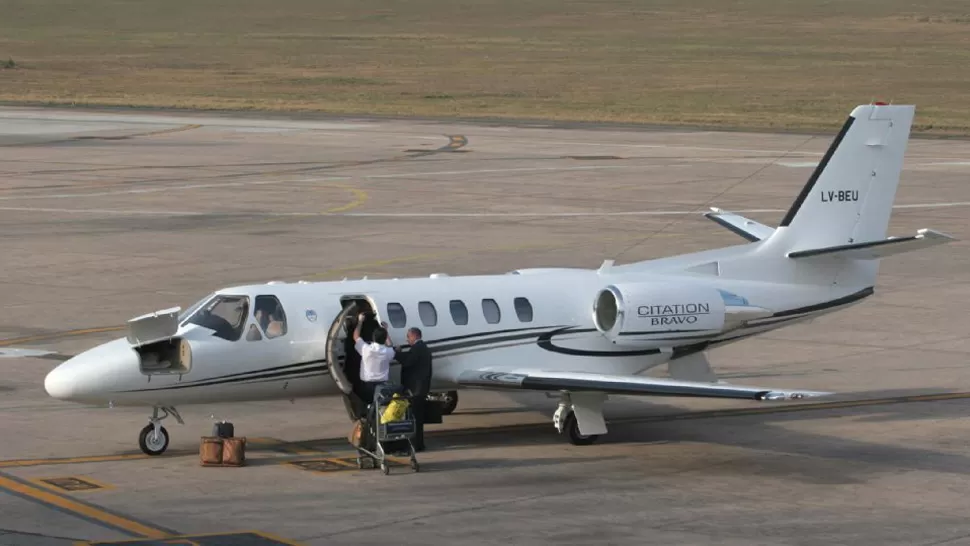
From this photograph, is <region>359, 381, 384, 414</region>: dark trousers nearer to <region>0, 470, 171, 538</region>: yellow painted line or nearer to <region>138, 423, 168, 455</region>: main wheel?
<region>138, 423, 168, 455</region>: main wheel

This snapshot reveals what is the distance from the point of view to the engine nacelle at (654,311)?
27.3 metres

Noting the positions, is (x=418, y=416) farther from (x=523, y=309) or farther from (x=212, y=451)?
(x=212, y=451)

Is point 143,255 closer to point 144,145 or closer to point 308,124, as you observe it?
point 144,145

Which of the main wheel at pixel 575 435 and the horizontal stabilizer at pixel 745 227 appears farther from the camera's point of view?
the horizontal stabilizer at pixel 745 227

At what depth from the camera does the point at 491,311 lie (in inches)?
1065

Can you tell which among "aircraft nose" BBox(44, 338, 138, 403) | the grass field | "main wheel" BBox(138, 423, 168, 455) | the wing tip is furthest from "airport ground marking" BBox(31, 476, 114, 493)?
the grass field

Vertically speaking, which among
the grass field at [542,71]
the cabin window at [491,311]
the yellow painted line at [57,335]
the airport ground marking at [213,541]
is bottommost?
the airport ground marking at [213,541]

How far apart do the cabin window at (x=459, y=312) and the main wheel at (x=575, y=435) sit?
7.41 feet

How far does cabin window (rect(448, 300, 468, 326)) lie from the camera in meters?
26.7

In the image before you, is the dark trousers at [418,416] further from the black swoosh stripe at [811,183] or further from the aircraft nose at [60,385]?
the black swoosh stripe at [811,183]

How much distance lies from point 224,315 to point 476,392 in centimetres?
655

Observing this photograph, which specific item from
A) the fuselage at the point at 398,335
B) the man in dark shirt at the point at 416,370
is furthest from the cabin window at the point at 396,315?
the man in dark shirt at the point at 416,370

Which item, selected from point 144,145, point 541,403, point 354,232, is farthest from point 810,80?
point 541,403

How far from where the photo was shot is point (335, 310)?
26.1 metres
